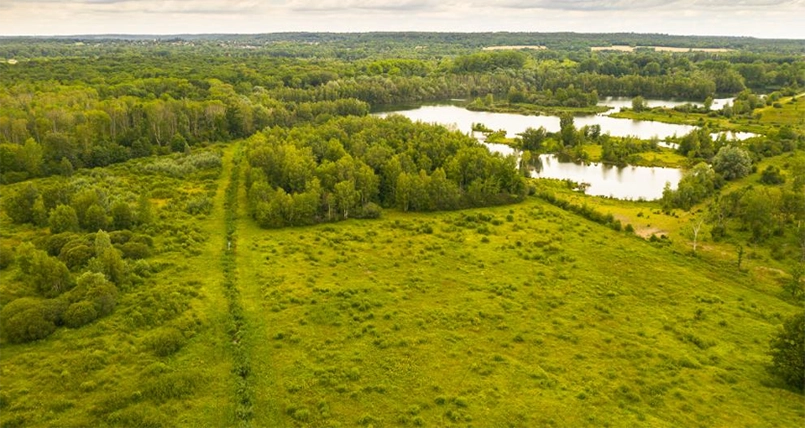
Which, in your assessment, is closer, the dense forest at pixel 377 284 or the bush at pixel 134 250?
the dense forest at pixel 377 284

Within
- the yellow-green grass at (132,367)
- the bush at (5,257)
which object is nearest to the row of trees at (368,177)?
the yellow-green grass at (132,367)

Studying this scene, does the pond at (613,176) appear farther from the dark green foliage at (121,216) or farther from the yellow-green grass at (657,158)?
the dark green foliage at (121,216)

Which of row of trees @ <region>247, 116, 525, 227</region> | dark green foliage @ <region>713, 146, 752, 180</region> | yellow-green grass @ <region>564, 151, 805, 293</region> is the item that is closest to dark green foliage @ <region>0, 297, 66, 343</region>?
row of trees @ <region>247, 116, 525, 227</region>

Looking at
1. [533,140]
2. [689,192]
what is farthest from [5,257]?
[533,140]

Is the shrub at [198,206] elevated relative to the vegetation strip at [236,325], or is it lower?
elevated

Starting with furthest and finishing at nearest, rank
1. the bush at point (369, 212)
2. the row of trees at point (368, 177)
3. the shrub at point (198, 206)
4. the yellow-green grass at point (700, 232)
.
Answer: the shrub at point (198, 206) < the bush at point (369, 212) < the row of trees at point (368, 177) < the yellow-green grass at point (700, 232)

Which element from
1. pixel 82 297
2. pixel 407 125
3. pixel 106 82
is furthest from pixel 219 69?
pixel 82 297
